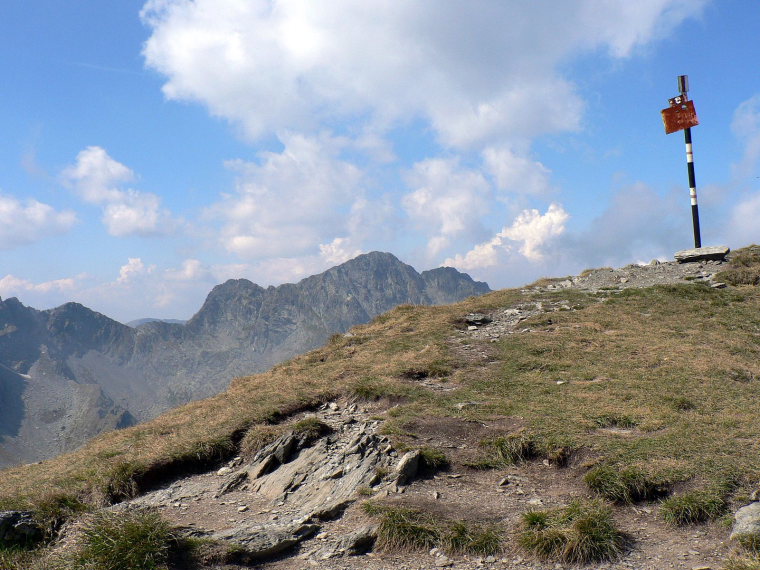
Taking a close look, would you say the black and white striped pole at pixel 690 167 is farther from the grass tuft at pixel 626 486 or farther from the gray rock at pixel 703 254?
the grass tuft at pixel 626 486

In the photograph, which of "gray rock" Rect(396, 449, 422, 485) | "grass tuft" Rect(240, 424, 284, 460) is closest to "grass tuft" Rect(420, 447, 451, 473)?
"gray rock" Rect(396, 449, 422, 485)

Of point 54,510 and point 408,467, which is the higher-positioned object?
point 408,467

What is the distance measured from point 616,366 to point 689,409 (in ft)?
14.3

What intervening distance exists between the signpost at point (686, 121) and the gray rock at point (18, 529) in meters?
42.9

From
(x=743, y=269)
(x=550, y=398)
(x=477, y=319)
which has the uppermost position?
(x=743, y=269)

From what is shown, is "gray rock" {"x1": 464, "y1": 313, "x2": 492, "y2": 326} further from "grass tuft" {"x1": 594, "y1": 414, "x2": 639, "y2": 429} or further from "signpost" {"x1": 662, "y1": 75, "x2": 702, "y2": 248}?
"signpost" {"x1": 662, "y1": 75, "x2": 702, "y2": 248}

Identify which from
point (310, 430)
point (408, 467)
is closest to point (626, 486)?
point (408, 467)

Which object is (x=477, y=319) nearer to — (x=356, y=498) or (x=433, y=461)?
(x=433, y=461)

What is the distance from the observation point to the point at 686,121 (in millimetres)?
39219

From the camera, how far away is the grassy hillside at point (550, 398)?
11000 mm

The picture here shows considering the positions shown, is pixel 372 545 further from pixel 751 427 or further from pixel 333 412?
pixel 751 427

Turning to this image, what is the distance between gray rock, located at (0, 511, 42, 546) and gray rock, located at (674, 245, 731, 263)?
128ft

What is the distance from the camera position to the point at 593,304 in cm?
2842

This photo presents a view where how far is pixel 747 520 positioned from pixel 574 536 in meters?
2.64
